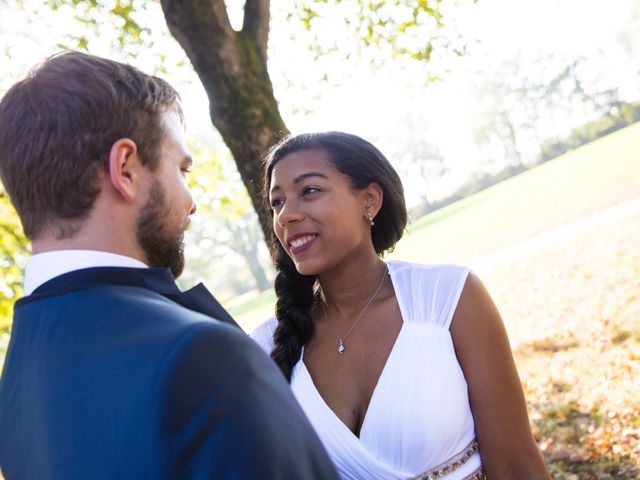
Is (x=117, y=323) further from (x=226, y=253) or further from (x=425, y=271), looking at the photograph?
(x=226, y=253)

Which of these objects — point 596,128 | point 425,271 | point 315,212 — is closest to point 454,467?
point 425,271

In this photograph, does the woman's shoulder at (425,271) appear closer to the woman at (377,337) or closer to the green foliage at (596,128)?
the woman at (377,337)

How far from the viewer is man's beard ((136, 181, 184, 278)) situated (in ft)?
5.28

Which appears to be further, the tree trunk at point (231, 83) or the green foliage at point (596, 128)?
the green foliage at point (596, 128)

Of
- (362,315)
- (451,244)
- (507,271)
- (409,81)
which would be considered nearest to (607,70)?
(451,244)

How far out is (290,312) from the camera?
362 centimetres

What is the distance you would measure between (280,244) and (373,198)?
565 millimetres

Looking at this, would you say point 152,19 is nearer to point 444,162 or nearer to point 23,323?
point 23,323

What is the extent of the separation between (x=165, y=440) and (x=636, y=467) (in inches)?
215

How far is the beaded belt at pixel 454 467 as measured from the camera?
3.06m

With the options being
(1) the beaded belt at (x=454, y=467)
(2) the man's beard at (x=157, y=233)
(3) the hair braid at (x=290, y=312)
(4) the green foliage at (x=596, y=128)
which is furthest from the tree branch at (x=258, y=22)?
(4) the green foliage at (x=596, y=128)

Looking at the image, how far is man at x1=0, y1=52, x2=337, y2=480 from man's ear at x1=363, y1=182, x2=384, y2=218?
192 cm

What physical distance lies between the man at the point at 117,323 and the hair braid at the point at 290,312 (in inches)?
68.6

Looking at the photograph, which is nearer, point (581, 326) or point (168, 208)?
point (168, 208)
